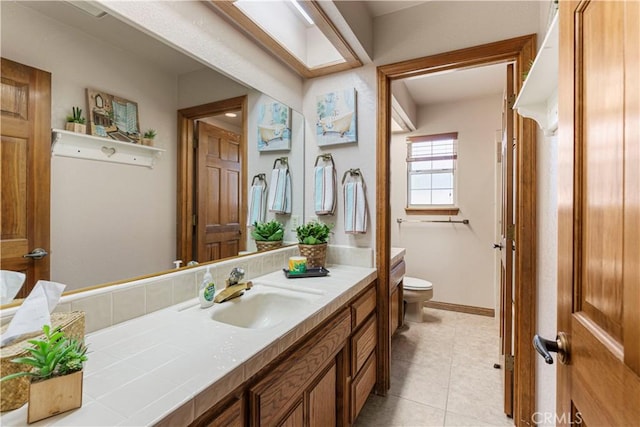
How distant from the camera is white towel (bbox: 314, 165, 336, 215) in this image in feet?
6.61

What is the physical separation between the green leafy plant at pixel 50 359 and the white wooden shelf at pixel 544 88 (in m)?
1.38

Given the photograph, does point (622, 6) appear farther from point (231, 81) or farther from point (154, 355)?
point (231, 81)

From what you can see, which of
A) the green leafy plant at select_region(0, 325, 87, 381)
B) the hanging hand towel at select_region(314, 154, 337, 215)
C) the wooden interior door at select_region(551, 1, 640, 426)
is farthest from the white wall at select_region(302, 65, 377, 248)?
the green leafy plant at select_region(0, 325, 87, 381)

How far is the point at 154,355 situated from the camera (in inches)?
29.9

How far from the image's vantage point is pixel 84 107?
93cm

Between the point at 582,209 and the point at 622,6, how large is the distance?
1.28 feet

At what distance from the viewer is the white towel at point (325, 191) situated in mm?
2016

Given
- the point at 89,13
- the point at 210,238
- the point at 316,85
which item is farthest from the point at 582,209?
the point at 316,85

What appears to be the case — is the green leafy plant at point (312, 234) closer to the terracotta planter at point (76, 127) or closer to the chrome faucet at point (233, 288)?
the chrome faucet at point (233, 288)

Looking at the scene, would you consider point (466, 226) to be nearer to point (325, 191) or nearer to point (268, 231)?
point (325, 191)

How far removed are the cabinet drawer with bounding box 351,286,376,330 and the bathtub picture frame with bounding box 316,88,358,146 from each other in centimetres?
102

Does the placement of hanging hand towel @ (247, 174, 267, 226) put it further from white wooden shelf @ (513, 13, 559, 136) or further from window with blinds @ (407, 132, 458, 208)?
window with blinds @ (407, 132, 458, 208)

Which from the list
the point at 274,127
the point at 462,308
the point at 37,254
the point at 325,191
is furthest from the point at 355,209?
the point at 462,308

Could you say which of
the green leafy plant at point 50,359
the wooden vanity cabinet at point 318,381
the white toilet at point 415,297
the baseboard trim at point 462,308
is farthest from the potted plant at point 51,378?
the baseboard trim at point 462,308
